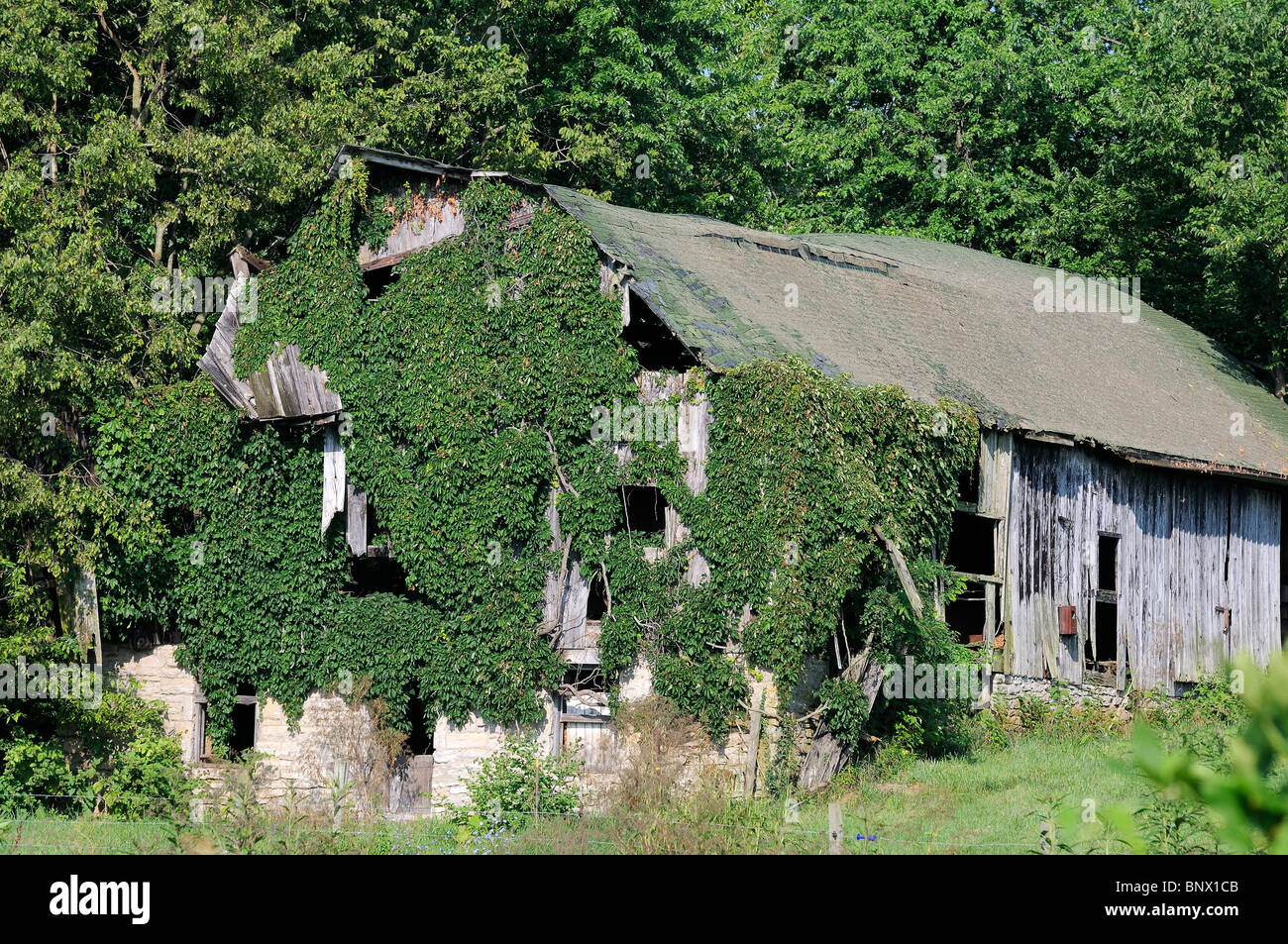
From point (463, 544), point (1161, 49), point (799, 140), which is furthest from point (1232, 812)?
point (799, 140)

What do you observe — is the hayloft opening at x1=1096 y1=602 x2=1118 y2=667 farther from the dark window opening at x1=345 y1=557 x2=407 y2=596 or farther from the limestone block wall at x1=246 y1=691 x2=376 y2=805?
the limestone block wall at x1=246 y1=691 x2=376 y2=805

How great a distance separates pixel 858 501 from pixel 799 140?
22104 mm

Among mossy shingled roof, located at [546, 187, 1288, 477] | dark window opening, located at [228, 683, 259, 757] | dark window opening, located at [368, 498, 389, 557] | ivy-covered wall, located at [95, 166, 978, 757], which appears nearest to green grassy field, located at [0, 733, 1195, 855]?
ivy-covered wall, located at [95, 166, 978, 757]

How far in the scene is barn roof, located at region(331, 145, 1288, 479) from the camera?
19.5 meters

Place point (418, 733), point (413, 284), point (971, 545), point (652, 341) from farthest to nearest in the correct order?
point (971, 545) < point (418, 733) < point (652, 341) < point (413, 284)

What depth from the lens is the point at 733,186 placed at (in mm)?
34562

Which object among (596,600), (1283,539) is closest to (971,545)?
(596,600)

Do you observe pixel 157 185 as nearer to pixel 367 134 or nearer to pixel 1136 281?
pixel 367 134

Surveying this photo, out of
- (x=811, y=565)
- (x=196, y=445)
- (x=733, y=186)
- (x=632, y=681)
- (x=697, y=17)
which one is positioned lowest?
(x=632, y=681)

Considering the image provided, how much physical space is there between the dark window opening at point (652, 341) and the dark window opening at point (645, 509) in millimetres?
1807

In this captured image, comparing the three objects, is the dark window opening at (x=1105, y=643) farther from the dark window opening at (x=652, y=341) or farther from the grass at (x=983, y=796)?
the dark window opening at (x=652, y=341)

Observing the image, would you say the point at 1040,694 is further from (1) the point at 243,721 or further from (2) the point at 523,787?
(1) the point at 243,721

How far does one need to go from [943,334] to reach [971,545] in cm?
369

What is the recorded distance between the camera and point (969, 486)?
70.8 feet
